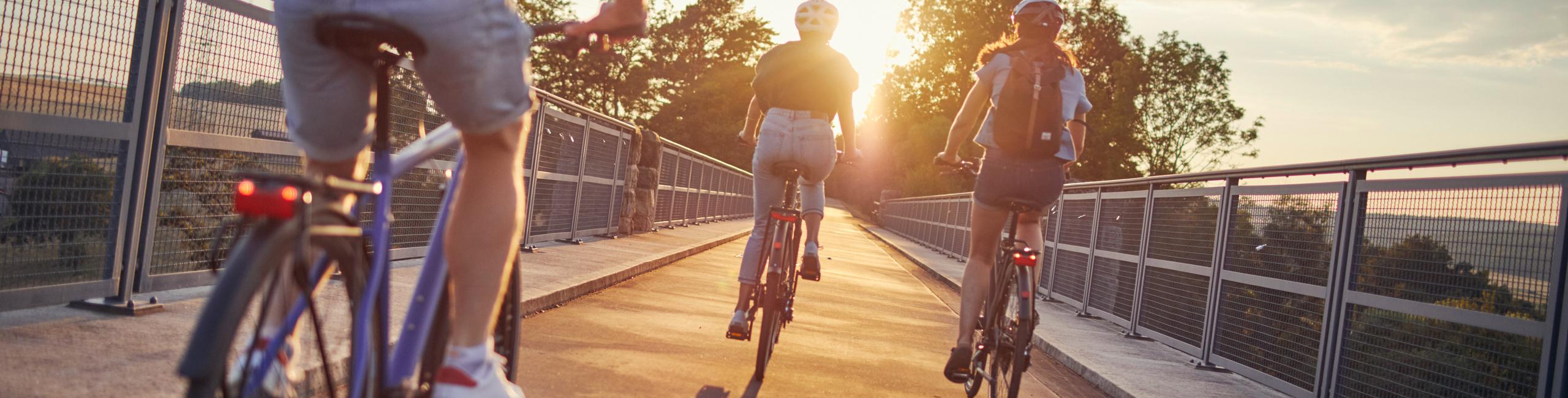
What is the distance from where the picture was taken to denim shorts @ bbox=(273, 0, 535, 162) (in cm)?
201

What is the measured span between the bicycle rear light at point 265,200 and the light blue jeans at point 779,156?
12.8ft

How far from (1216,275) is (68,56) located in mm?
6462

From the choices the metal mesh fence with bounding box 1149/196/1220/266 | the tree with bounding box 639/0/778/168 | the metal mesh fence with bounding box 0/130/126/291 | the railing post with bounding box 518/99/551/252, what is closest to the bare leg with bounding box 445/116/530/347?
the metal mesh fence with bounding box 0/130/126/291

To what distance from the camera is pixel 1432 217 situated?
17.2 feet

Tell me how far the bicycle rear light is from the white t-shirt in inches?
138

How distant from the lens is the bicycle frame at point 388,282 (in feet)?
6.53

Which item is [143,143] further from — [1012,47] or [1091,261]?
[1091,261]

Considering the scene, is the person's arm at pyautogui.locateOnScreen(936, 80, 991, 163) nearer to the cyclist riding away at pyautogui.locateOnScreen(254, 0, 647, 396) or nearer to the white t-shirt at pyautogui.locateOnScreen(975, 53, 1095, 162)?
the white t-shirt at pyautogui.locateOnScreen(975, 53, 1095, 162)

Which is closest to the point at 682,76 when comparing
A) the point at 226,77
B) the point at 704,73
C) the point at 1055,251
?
the point at 704,73

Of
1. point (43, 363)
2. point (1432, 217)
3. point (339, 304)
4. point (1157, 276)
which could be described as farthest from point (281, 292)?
point (1157, 276)

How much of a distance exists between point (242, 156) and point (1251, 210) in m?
5.91

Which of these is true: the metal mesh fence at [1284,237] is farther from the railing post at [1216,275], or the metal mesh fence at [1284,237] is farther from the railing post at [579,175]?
the railing post at [579,175]

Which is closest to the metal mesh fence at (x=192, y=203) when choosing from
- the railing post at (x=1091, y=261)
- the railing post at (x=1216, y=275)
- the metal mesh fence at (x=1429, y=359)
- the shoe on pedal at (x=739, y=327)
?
the shoe on pedal at (x=739, y=327)

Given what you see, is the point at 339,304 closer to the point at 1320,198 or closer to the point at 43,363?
the point at 43,363
